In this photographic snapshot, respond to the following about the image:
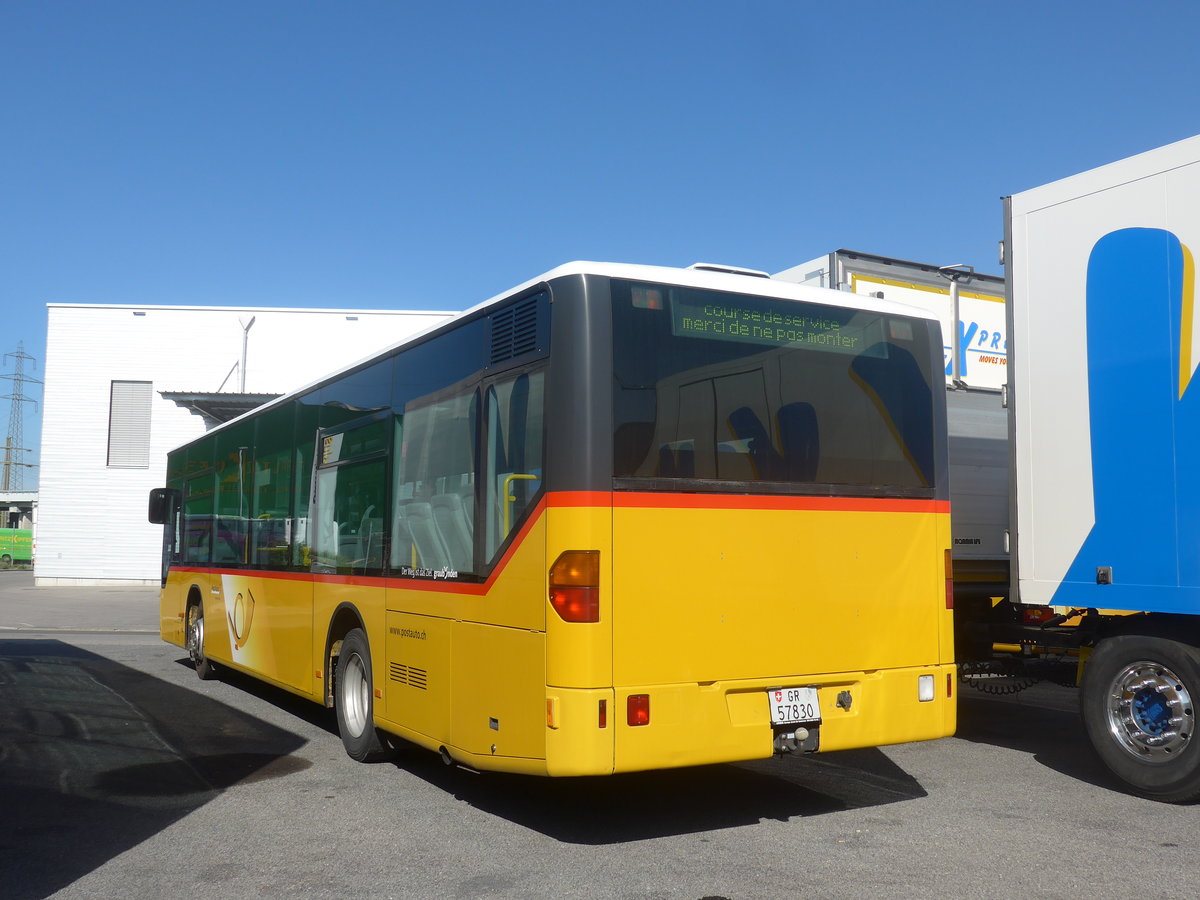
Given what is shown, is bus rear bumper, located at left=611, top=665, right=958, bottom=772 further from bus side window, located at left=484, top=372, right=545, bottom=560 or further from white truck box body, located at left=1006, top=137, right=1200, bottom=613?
white truck box body, located at left=1006, top=137, right=1200, bottom=613

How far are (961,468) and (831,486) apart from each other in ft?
10.7

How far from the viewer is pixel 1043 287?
24.6 feet

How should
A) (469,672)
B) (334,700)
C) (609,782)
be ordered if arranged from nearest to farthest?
(469,672), (609,782), (334,700)

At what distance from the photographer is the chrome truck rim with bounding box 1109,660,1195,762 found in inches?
259

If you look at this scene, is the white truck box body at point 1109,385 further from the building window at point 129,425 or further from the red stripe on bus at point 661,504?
the building window at point 129,425

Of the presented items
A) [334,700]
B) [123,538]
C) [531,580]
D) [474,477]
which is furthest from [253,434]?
[123,538]

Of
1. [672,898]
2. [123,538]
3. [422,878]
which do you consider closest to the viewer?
[672,898]

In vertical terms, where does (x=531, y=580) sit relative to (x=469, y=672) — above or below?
above

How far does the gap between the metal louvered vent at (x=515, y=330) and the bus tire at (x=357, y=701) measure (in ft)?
8.44

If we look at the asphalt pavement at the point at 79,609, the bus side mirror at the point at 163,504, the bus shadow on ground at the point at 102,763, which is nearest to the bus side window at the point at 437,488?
the bus shadow on ground at the point at 102,763

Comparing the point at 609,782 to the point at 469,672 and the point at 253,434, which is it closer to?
the point at 469,672

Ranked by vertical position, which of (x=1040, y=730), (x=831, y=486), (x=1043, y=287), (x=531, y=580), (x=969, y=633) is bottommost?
(x=1040, y=730)

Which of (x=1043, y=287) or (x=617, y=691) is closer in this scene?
(x=617, y=691)

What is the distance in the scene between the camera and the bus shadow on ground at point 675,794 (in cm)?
621
